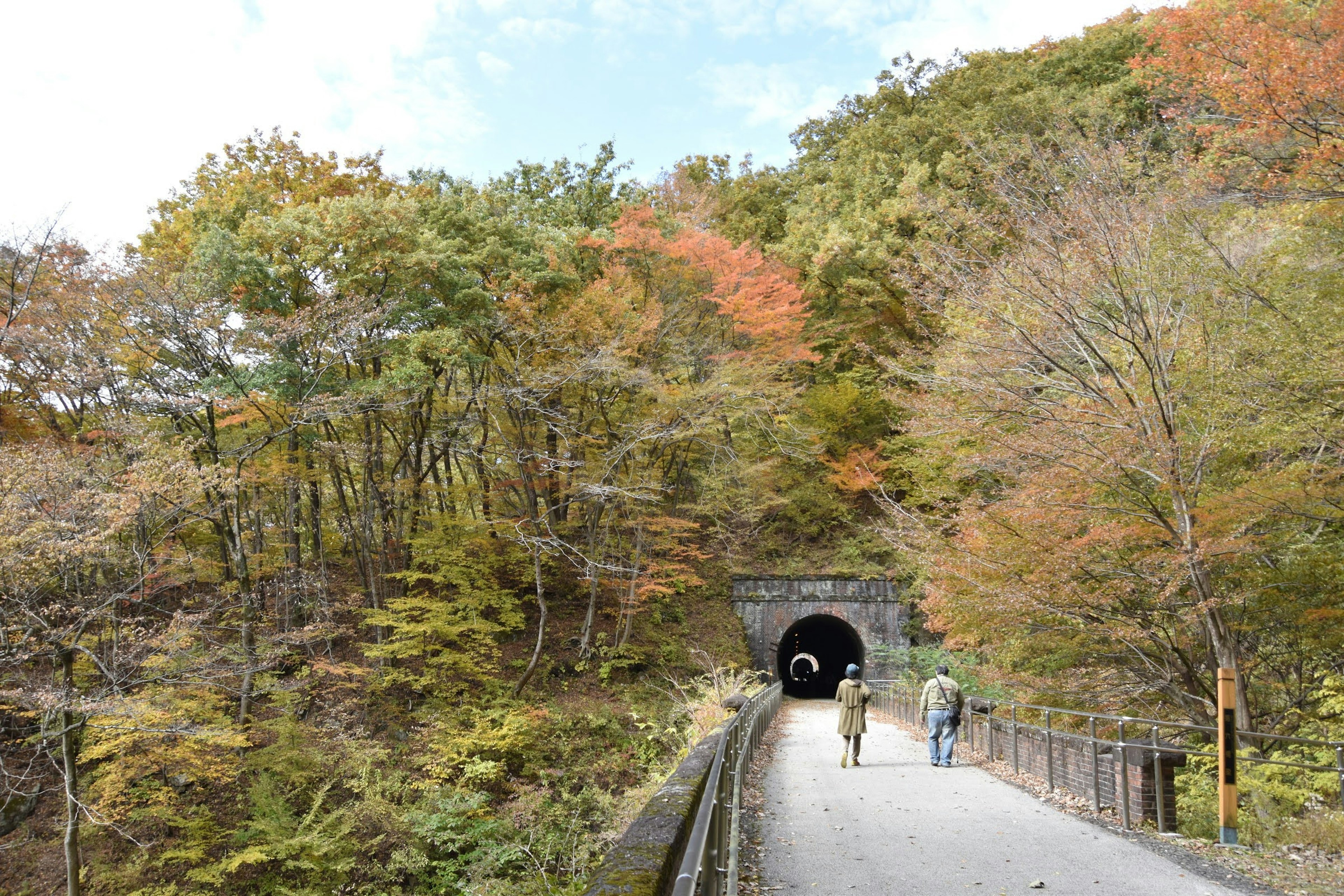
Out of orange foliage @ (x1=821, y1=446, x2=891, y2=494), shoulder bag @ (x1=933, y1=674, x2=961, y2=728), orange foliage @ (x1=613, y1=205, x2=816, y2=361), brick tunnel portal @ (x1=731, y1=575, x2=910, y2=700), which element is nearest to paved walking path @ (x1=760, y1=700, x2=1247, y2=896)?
shoulder bag @ (x1=933, y1=674, x2=961, y2=728)

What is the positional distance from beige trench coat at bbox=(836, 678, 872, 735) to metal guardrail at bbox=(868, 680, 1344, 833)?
6.23 feet

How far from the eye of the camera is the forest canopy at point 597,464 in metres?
9.30

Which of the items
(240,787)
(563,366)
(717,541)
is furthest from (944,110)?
(240,787)

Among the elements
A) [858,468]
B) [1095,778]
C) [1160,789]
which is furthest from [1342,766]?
[858,468]

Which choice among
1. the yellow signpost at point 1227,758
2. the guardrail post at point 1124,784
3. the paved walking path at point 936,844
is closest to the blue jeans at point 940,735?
the paved walking path at point 936,844

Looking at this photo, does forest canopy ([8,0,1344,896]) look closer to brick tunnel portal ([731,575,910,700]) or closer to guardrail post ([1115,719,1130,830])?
brick tunnel portal ([731,575,910,700])

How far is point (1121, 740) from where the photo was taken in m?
7.32

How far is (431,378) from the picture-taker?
1791 cm

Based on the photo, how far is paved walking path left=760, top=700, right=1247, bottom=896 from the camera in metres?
5.16

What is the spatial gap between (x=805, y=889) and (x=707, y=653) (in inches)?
653

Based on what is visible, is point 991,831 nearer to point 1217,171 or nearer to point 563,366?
point 1217,171

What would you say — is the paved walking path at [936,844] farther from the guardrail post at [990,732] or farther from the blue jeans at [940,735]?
the guardrail post at [990,732]

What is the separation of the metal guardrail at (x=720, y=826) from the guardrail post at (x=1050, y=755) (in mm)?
3351

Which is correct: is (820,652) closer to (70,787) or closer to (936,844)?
(70,787)
